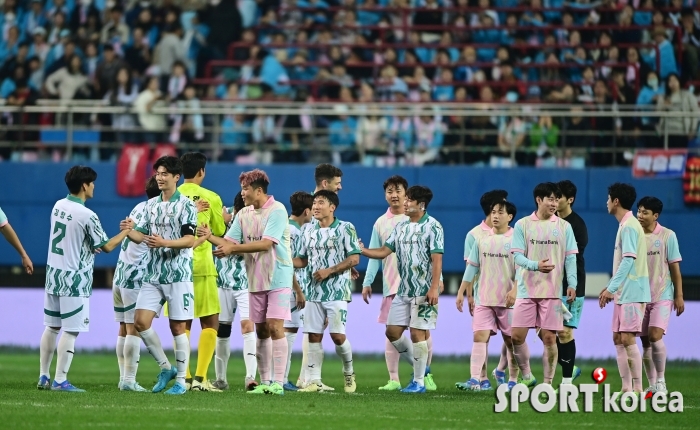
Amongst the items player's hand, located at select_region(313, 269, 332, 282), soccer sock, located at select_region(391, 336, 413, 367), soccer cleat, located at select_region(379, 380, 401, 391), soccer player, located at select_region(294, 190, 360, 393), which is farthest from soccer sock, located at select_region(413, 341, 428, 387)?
player's hand, located at select_region(313, 269, 332, 282)

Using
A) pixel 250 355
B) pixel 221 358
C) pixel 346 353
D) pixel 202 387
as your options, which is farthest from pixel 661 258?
pixel 202 387

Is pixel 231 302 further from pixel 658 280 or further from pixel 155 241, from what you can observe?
pixel 658 280

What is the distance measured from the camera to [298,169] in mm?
19422

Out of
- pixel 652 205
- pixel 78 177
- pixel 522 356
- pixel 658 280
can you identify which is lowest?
pixel 522 356

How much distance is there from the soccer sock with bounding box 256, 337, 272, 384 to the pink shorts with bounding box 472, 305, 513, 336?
2.42m

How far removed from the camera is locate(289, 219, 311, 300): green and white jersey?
11.9 m

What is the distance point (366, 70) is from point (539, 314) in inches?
460

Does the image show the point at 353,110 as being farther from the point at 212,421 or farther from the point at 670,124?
the point at 212,421

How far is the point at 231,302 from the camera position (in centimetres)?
1195

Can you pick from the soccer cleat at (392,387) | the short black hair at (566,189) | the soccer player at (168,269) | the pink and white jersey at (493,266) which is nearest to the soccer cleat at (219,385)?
the soccer player at (168,269)

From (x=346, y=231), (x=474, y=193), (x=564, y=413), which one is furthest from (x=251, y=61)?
(x=564, y=413)

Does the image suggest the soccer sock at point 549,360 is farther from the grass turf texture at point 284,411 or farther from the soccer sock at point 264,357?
the soccer sock at point 264,357

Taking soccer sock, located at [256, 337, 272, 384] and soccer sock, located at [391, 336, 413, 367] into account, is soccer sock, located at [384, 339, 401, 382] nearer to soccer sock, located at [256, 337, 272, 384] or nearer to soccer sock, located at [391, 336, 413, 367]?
soccer sock, located at [391, 336, 413, 367]

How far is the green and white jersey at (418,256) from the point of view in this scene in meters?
12.0
